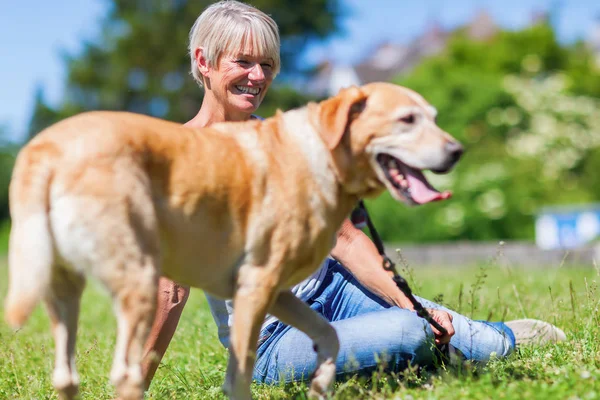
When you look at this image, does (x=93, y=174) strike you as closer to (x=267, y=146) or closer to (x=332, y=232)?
(x=267, y=146)

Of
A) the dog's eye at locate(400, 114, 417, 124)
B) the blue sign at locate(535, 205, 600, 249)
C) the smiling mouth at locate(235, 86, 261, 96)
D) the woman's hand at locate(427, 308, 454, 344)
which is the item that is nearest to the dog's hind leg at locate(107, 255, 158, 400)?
the dog's eye at locate(400, 114, 417, 124)

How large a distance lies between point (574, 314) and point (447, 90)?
26356 millimetres

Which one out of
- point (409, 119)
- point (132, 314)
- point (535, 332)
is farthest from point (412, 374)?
point (132, 314)

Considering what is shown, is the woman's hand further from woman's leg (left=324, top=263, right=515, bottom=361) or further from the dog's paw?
the dog's paw

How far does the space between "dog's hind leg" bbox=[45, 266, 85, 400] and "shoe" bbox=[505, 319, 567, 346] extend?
306 cm

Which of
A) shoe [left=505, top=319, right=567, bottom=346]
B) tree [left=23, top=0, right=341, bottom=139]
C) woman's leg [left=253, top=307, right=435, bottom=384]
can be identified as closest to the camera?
woman's leg [left=253, top=307, right=435, bottom=384]

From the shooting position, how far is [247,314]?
325 centimetres

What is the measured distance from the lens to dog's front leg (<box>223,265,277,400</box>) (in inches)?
127

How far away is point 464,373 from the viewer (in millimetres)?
3975

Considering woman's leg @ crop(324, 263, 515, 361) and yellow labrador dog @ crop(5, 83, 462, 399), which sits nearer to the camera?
yellow labrador dog @ crop(5, 83, 462, 399)

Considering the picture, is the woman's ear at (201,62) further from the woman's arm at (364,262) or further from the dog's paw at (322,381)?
the dog's paw at (322,381)

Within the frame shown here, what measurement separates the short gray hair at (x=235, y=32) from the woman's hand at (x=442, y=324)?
2071 mm

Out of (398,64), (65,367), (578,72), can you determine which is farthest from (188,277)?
(398,64)

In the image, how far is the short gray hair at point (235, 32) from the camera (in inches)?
186
